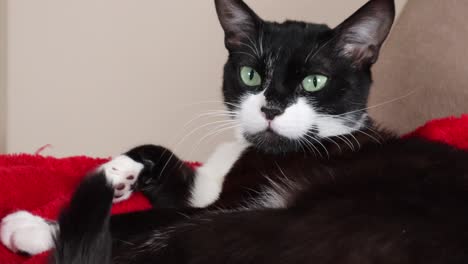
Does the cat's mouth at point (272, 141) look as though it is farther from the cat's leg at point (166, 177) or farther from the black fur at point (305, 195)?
the cat's leg at point (166, 177)

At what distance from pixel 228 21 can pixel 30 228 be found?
0.68m

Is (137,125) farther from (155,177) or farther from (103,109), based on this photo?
(155,177)

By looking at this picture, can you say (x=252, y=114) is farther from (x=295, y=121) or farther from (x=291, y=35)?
(x=291, y=35)

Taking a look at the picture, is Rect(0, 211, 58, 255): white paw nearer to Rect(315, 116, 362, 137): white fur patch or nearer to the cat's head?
the cat's head

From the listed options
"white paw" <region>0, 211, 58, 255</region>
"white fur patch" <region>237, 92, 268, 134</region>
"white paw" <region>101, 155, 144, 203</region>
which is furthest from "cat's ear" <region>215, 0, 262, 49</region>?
"white paw" <region>0, 211, 58, 255</region>

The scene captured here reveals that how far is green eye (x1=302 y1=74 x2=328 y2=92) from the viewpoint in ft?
3.92

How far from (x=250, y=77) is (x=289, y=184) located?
31 cm

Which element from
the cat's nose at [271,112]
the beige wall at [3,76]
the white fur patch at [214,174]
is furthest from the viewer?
the beige wall at [3,76]

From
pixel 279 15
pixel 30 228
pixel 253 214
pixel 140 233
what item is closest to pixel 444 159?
pixel 253 214

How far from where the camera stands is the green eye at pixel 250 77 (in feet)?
4.09

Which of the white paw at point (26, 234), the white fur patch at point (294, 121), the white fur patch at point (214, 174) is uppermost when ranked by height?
the white fur patch at point (294, 121)

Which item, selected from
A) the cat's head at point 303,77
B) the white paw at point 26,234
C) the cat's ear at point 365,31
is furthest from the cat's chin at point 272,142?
the white paw at point 26,234

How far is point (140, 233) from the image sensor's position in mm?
1039

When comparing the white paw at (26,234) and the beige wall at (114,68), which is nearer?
the white paw at (26,234)
